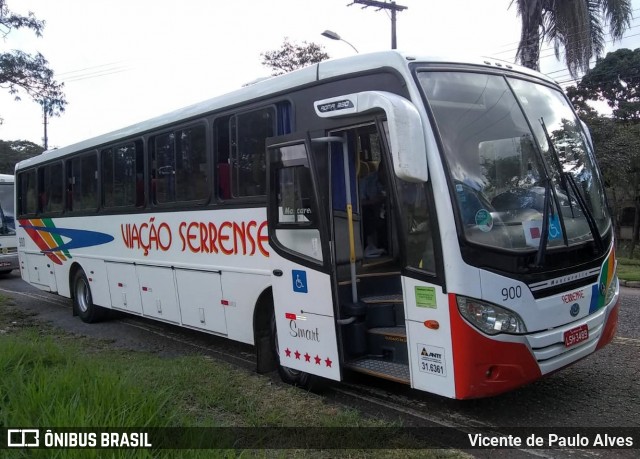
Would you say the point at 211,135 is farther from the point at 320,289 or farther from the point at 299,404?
the point at 299,404

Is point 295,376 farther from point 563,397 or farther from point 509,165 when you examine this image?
point 509,165

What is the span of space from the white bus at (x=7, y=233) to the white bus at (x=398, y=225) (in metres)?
11.9

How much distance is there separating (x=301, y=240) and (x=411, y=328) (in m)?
1.38

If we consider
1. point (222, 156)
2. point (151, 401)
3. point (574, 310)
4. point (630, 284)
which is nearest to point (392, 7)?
point (630, 284)

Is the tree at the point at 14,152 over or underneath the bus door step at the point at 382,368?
over

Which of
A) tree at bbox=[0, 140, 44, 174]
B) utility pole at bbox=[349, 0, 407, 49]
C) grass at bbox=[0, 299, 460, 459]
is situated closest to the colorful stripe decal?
grass at bbox=[0, 299, 460, 459]

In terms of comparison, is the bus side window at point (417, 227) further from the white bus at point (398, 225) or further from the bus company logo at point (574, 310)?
the bus company logo at point (574, 310)

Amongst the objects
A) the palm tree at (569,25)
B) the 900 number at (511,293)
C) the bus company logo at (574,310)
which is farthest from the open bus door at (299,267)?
the palm tree at (569,25)

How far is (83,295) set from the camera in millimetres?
10211

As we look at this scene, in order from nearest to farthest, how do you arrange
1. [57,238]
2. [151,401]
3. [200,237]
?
[151,401], [200,237], [57,238]

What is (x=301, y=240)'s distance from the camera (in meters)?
5.23

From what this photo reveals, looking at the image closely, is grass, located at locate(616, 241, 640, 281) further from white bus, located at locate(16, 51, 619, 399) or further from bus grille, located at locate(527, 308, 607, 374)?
bus grille, located at locate(527, 308, 607, 374)

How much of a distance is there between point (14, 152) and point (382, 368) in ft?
164

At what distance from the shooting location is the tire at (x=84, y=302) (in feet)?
32.2
